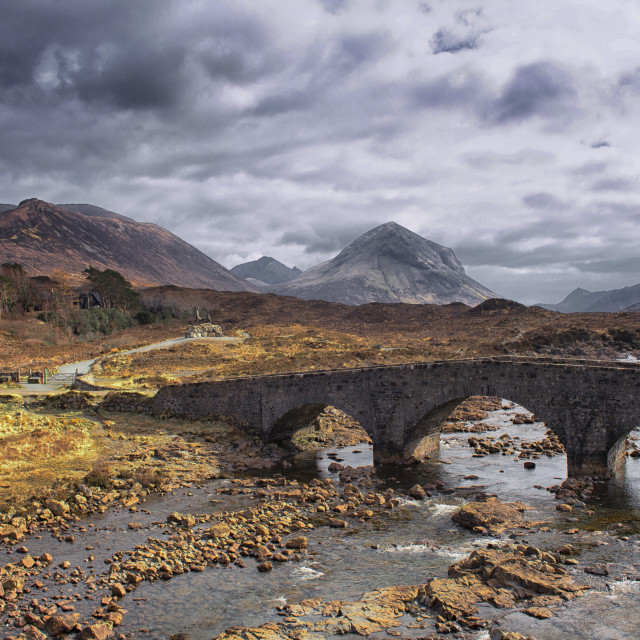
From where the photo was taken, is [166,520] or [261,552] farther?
[166,520]

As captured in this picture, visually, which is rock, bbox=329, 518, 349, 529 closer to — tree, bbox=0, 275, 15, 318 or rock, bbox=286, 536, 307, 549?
rock, bbox=286, 536, 307, 549

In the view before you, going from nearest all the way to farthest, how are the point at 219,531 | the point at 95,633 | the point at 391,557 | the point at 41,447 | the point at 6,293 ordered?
the point at 95,633, the point at 391,557, the point at 219,531, the point at 41,447, the point at 6,293

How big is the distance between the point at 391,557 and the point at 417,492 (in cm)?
570

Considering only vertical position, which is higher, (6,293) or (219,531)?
(6,293)

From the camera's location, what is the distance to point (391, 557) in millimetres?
15805

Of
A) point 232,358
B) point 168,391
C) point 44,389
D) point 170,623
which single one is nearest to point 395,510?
point 170,623

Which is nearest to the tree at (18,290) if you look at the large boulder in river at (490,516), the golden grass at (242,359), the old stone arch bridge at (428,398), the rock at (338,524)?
the golden grass at (242,359)

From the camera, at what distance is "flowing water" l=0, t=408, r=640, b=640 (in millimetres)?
12312

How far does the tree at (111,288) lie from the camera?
87.0 m

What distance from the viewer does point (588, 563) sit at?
14797 millimetres

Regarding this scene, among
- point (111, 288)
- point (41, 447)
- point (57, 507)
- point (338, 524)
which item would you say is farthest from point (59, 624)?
point (111, 288)

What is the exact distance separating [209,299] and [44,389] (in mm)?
93866

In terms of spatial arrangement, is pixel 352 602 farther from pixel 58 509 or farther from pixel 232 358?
pixel 232 358

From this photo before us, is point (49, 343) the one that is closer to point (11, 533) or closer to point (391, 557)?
point (11, 533)
